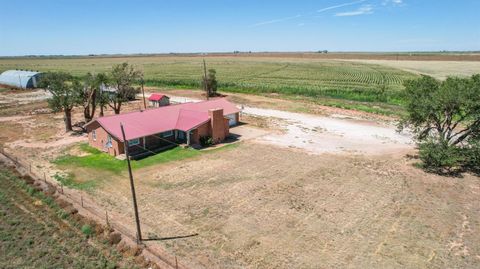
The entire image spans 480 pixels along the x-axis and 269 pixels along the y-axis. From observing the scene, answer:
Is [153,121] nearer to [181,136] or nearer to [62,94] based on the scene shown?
[181,136]

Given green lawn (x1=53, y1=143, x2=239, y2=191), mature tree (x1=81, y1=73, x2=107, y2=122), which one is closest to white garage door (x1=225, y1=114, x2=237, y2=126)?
green lawn (x1=53, y1=143, x2=239, y2=191)

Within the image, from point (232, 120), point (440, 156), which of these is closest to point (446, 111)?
point (440, 156)

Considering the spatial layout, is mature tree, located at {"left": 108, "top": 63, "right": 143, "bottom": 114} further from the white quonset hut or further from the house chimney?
the white quonset hut

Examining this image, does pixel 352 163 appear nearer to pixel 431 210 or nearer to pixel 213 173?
pixel 431 210

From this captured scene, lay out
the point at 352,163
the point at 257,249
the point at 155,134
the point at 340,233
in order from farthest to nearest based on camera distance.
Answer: the point at 155,134 → the point at 352,163 → the point at 340,233 → the point at 257,249

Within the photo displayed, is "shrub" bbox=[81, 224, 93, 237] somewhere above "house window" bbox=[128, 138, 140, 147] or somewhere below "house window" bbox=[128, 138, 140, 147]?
below

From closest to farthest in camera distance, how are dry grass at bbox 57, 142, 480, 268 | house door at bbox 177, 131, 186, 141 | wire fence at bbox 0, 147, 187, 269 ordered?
wire fence at bbox 0, 147, 187, 269 → dry grass at bbox 57, 142, 480, 268 → house door at bbox 177, 131, 186, 141

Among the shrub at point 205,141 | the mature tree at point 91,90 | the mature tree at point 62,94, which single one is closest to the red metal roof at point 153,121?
the shrub at point 205,141

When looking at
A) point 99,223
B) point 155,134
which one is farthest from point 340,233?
point 155,134
